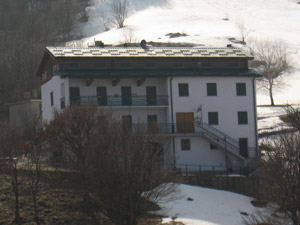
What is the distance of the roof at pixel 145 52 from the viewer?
201 feet

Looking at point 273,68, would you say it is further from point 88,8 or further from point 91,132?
point 88,8

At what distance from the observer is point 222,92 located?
61875mm

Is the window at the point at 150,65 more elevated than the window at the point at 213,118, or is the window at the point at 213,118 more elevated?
the window at the point at 150,65

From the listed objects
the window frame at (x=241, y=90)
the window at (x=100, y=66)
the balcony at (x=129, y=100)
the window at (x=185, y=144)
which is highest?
the window at (x=100, y=66)

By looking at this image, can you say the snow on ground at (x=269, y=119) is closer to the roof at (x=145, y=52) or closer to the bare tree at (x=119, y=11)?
the roof at (x=145, y=52)

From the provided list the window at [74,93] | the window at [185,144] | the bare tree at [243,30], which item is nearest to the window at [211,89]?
the window at [185,144]

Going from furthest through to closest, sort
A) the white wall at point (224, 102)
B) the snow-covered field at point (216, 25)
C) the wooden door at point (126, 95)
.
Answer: the snow-covered field at point (216, 25) → the white wall at point (224, 102) → the wooden door at point (126, 95)

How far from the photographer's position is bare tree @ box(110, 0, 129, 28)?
489 feet

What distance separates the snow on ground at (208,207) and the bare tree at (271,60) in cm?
4453

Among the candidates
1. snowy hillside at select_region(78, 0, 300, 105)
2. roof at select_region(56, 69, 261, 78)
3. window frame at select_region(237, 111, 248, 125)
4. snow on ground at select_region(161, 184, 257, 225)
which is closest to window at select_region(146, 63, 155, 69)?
roof at select_region(56, 69, 261, 78)

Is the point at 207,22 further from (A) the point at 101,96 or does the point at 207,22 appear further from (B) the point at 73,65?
(A) the point at 101,96

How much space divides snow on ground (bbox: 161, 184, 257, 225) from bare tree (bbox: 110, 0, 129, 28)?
328 ft

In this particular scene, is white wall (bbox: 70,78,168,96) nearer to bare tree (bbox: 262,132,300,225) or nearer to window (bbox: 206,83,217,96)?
window (bbox: 206,83,217,96)

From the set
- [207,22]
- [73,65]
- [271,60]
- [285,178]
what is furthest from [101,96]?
[207,22]
